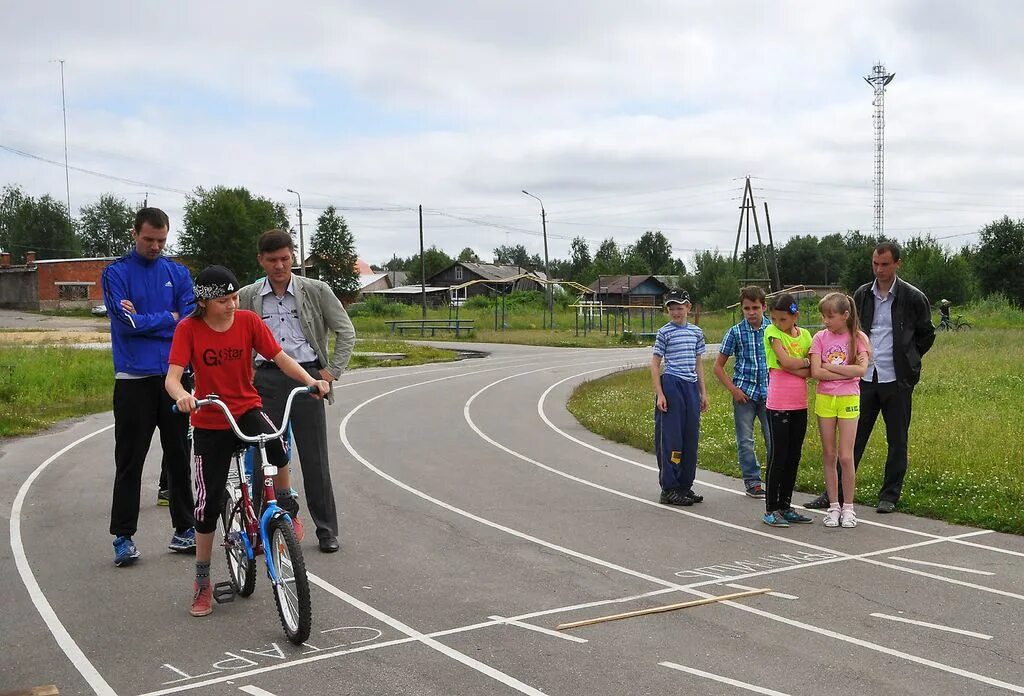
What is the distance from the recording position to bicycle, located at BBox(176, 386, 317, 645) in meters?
5.38

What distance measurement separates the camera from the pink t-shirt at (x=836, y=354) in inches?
335

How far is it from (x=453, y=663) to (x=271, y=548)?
1219 mm

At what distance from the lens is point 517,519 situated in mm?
8797

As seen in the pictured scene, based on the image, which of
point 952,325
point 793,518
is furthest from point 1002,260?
point 793,518

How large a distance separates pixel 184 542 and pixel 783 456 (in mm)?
4683

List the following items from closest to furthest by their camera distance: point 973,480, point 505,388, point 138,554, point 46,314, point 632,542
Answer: point 138,554
point 632,542
point 973,480
point 505,388
point 46,314

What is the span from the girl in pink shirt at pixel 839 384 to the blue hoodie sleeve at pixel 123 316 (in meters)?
5.00

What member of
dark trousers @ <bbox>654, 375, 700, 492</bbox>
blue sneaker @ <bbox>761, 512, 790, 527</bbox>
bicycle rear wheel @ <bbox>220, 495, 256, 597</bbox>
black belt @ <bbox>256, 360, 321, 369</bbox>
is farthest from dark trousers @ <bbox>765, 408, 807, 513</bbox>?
bicycle rear wheel @ <bbox>220, 495, 256, 597</bbox>

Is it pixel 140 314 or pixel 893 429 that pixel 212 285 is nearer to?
pixel 140 314

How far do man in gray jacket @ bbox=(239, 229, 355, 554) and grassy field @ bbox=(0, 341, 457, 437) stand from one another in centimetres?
950

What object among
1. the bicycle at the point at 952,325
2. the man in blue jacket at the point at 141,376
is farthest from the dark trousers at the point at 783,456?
the bicycle at the point at 952,325

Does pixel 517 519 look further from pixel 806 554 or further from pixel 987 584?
pixel 987 584

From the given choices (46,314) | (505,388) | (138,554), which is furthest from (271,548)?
(46,314)

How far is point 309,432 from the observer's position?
298 inches
